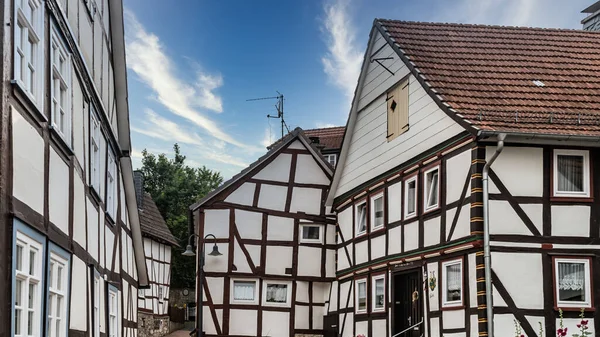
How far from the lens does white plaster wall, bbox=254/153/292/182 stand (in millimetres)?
25203

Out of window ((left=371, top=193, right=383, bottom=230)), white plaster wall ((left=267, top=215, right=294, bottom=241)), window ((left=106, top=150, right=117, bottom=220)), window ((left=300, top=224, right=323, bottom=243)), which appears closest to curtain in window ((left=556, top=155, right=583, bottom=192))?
window ((left=371, top=193, right=383, bottom=230))

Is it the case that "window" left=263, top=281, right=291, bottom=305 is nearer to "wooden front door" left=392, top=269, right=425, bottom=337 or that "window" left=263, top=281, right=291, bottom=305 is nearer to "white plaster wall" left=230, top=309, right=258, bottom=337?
"white plaster wall" left=230, top=309, right=258, bottom=337

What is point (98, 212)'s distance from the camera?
1209 centimetres

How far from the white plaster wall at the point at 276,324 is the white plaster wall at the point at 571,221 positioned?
456 inches

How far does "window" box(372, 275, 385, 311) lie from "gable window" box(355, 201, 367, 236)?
5.99 feet

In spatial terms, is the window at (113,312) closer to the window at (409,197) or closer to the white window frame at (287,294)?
the window at (409,197)

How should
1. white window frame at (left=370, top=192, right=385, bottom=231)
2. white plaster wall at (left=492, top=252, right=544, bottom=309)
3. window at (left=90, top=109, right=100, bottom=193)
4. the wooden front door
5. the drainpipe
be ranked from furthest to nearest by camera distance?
white window frame at (left=370, top=192, right=385, bottom=231)
the wooden front door
white plaster wall at (left=492, top=252, right=544, bottom=309)
the drainpipe
window at (left=90, top=109, right=100, bottom=193)

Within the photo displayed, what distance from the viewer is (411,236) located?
706 inches

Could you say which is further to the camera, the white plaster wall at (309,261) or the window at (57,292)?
the white plaster wall at (309,261)

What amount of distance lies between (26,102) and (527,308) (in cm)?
1056

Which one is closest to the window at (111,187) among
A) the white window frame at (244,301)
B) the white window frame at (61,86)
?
the white window frame at (61,86)

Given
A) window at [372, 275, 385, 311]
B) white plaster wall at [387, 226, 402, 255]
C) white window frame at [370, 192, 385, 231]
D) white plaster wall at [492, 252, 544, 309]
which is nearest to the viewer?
white plaster wall at [492, 252, 544, 309]

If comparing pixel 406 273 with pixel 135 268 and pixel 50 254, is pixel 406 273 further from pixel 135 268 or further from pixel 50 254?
pixel 50 254

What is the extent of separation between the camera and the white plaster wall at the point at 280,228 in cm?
2491
